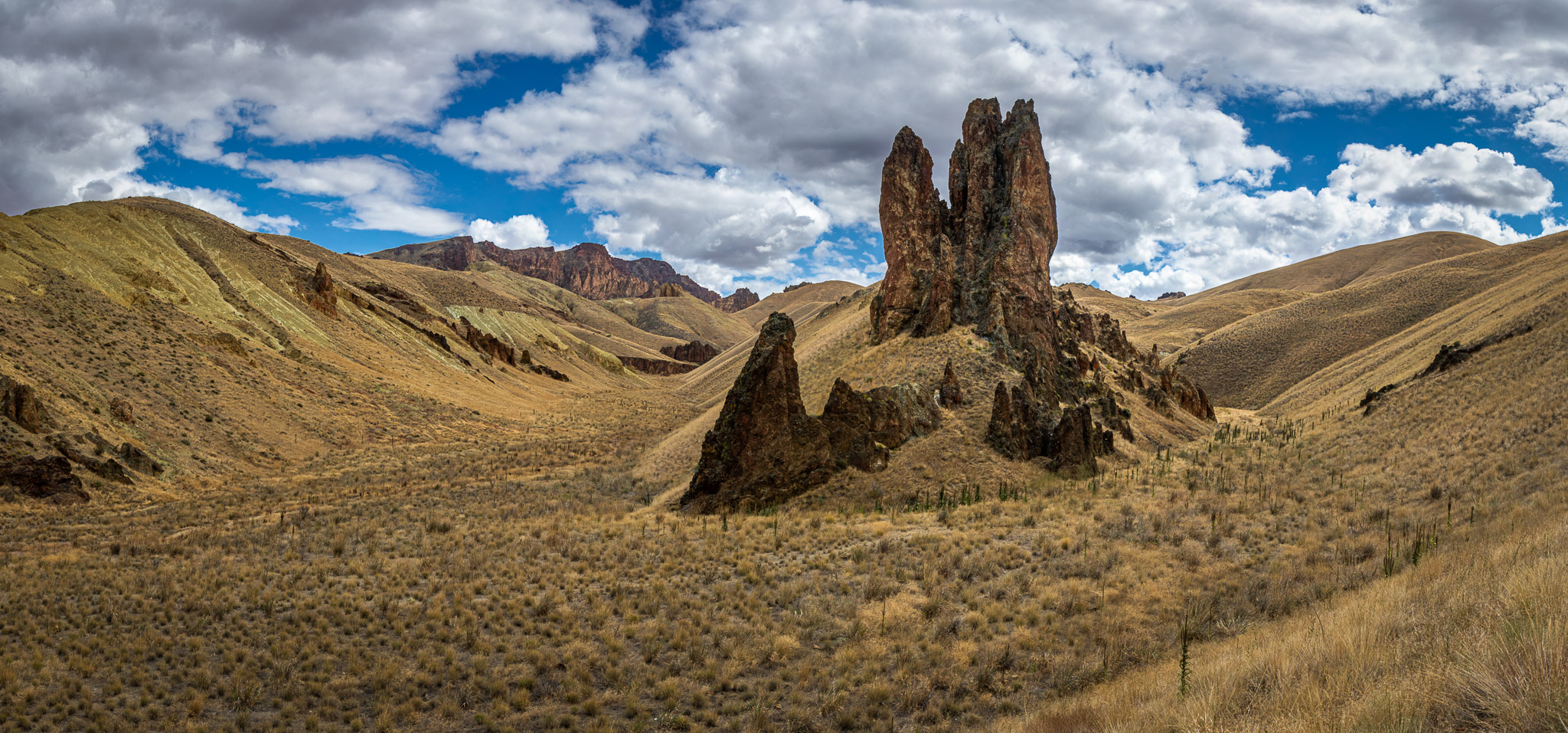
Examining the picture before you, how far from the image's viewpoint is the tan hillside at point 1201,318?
117 meters

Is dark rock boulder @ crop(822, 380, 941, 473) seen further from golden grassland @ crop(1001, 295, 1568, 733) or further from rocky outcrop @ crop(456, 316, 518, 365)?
rocky outcrop @ crop(456, 316, 518, 365)

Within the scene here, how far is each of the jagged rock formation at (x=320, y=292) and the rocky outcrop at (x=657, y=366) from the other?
89.8m

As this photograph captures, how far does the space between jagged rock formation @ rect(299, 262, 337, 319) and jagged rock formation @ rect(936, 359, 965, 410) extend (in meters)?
66.9

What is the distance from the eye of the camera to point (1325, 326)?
3159 inches

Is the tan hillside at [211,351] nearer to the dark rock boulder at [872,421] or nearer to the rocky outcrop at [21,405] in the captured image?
the rocky outcrop at [21,405]

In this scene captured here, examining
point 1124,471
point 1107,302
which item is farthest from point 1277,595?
point 1107,302

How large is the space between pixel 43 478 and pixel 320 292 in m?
55.8

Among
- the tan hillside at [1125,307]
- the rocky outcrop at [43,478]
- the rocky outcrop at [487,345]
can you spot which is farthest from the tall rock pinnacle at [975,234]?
the tan hillside at [1125,307]

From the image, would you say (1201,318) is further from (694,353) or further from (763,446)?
(763,446)

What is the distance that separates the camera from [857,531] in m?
17.6

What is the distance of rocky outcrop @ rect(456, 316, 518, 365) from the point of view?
91.9 m

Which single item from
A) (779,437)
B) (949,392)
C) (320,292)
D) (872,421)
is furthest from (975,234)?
(320,292)

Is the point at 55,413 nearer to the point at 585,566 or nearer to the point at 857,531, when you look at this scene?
the point at 585,566

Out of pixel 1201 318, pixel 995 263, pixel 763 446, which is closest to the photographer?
pixel 763 446
